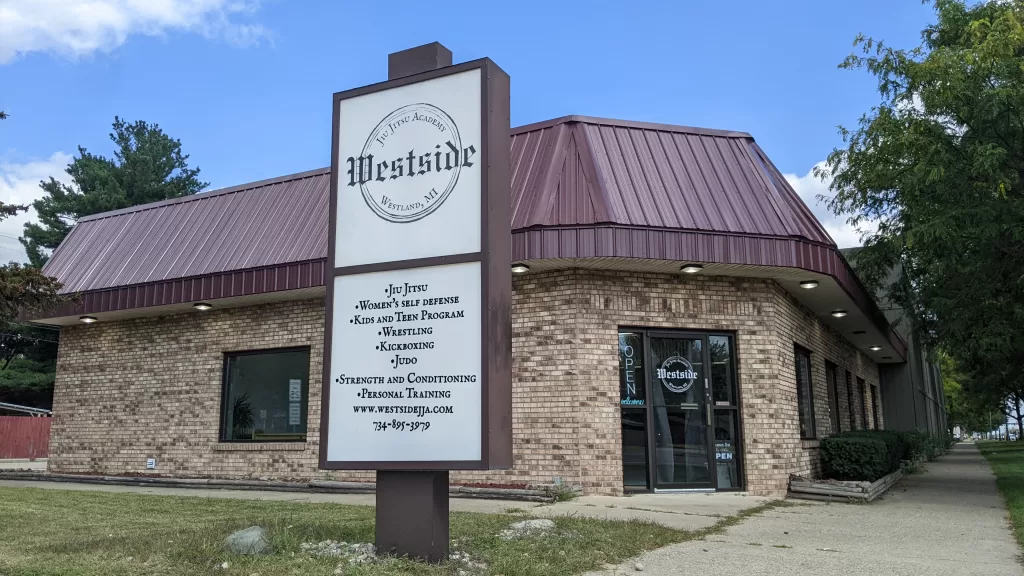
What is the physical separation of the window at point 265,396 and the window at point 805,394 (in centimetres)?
842

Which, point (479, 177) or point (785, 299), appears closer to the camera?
point (479, 177)

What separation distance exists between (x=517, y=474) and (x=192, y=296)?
6429 mm

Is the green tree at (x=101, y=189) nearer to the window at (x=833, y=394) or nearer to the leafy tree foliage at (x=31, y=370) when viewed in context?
the leafy tree foliage at (x=31, y=370)

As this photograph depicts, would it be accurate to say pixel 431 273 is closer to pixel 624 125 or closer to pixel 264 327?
pixel 624 125

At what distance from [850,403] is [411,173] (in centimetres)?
1645

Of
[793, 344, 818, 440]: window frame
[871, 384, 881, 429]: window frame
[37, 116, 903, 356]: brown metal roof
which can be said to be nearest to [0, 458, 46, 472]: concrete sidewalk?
[37, 116, 903, 356]: brown metal roof

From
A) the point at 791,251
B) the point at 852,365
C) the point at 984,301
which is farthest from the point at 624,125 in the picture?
the point at 852,365

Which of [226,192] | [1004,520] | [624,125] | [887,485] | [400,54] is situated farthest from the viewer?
[226,192]

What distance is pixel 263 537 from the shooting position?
6.02 metres

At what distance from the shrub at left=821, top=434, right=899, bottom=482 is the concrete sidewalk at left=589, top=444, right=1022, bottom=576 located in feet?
4.35

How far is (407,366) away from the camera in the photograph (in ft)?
20.2

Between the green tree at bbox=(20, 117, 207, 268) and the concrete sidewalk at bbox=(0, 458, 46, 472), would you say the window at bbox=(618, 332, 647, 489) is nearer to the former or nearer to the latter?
the concrete sidewalk at bbox=(0, 458, 46, 472)

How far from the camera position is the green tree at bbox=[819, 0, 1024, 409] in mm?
11320

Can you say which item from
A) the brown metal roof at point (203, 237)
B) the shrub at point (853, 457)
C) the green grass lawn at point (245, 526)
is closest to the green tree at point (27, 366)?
the brown metal roof at point (203, 237)
